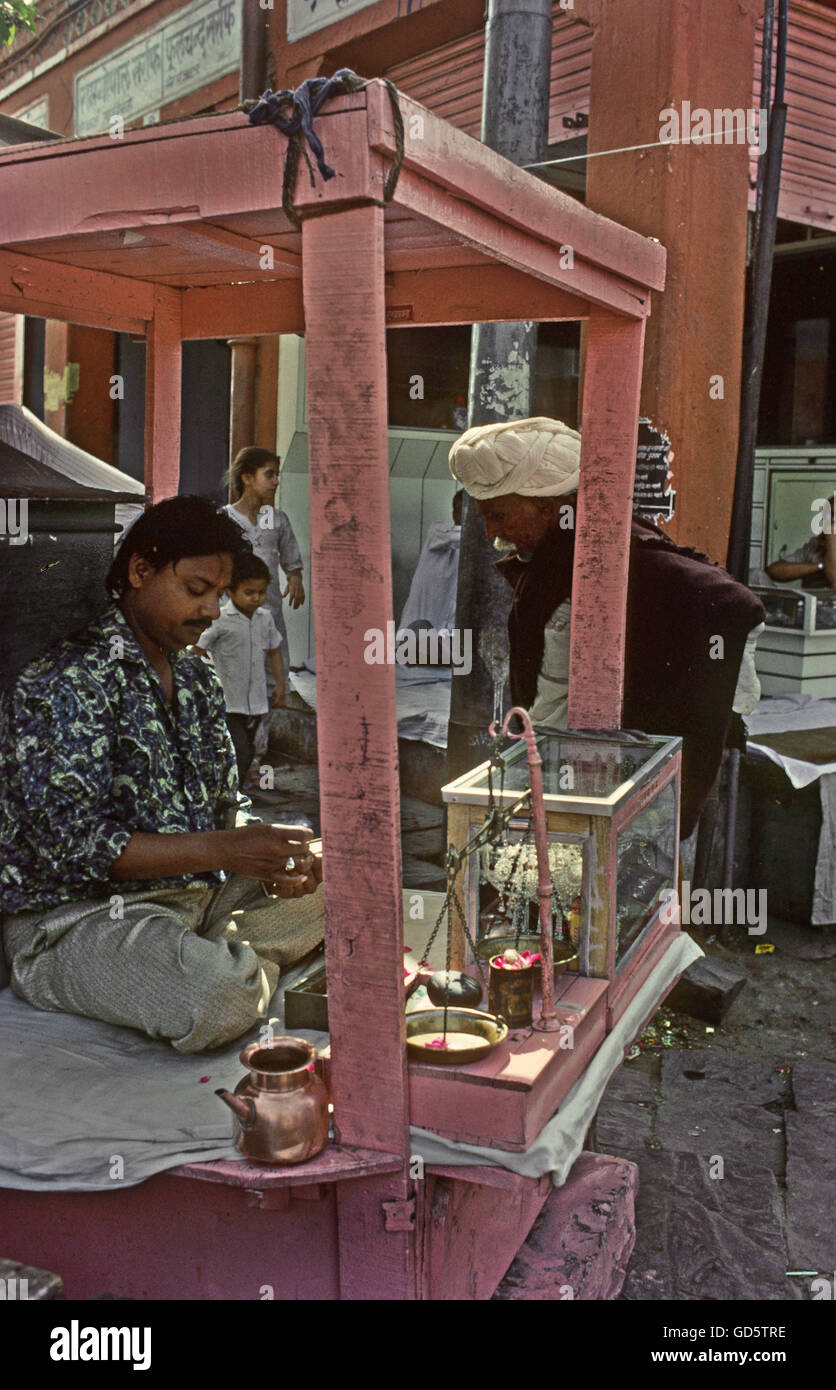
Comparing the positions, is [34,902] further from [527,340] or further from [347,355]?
[527,340]

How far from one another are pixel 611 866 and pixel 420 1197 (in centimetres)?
81

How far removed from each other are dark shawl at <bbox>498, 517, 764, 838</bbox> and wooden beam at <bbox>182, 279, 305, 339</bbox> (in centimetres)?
109

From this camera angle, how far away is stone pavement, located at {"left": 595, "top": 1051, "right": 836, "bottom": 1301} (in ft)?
10.4

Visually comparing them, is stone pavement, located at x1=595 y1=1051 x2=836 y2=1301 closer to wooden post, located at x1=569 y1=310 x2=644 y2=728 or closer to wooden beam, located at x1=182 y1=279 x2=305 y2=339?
wooden post, located at x1=569 y1=310 x2=644 y2=728

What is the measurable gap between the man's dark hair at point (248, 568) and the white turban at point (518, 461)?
2.34ft

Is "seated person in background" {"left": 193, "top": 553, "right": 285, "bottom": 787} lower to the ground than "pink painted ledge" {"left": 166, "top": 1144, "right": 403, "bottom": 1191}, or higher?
higher

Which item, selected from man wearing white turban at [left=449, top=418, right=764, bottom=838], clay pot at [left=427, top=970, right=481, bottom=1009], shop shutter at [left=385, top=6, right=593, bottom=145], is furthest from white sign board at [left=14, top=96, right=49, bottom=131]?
clay pot at [left=427, top=970, right=481, bottom=1009]

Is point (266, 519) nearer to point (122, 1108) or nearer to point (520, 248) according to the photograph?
point (520, 248)

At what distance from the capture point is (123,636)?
9.59 feet

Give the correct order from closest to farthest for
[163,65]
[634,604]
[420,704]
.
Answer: [634,604], [420,704], [163,65]

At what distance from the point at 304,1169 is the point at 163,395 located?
2.55m

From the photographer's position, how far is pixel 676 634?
3.82 m

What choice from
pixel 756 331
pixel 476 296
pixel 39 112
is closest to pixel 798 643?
pixel 756 331
